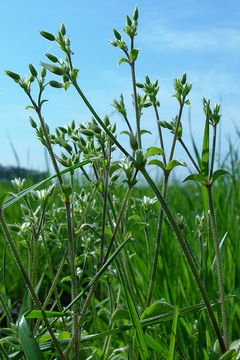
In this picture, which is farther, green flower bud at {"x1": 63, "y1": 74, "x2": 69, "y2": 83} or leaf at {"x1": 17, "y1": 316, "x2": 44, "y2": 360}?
green flower bud at {"x1": 63, "y1": 74, "x2": 69, "y2": 83}

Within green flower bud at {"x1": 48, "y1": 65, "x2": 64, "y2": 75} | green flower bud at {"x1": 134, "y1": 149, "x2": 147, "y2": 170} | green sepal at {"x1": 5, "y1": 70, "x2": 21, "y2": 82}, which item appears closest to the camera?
green flower bud at {"x1": 134, "y1": 149, "x2": 147, "y2": 170}

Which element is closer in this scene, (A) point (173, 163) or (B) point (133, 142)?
(B) point (133, 142)

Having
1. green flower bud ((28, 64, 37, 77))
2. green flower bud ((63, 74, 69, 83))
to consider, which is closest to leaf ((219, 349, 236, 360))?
green flower bud ((63, 74, 69, 83))

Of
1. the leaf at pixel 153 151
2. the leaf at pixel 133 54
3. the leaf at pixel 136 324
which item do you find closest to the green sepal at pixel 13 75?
the leaf at pixel 133 54

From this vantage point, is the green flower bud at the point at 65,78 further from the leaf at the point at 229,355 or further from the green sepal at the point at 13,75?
the leaf at the point at 229,355

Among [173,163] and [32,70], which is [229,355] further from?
[32,70]

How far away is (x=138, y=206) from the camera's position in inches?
73.0

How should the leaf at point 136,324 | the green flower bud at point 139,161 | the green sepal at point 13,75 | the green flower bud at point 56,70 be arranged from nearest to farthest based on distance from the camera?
the green flower bud at point 139,161 → the leaf at point 136,324 → the green flower bud at point 56,70 → the green sepal at point 13,75

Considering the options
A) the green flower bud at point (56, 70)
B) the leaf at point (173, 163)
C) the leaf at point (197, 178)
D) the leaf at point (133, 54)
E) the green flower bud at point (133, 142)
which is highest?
the leaf at point (133, 54)

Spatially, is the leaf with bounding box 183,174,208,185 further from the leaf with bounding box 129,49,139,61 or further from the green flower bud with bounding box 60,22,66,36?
the green flower bud with bounding box 60,22,66,36

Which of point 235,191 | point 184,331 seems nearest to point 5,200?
point 184,331

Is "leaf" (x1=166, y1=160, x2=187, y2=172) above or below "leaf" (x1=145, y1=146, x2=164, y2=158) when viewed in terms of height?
below

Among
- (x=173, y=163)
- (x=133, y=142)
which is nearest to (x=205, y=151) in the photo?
(x=173, y=163)

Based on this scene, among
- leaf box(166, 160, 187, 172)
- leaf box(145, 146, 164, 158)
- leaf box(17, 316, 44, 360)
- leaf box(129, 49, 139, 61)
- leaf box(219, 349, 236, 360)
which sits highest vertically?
leaf box(129, 49, 139, 61)
